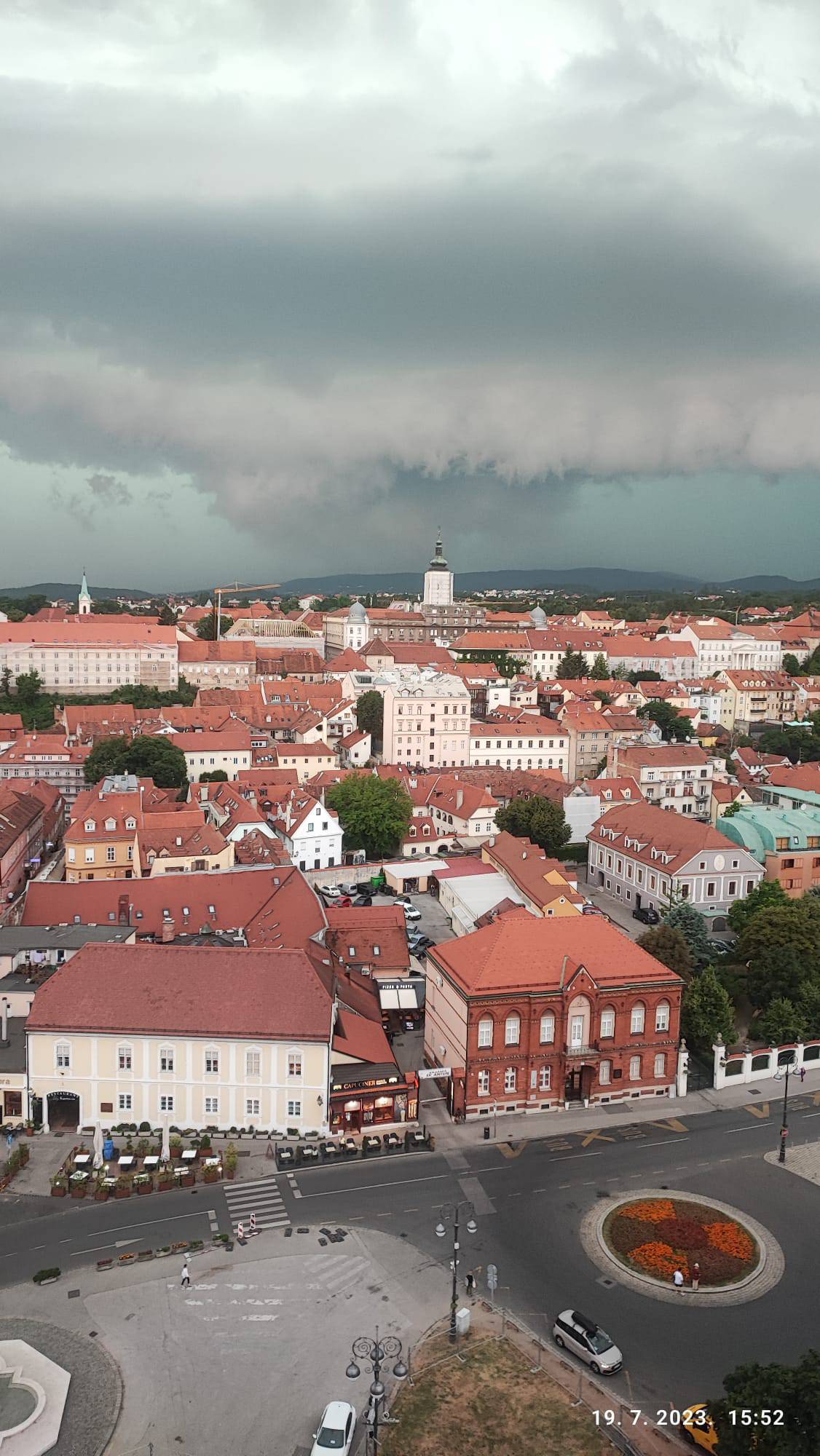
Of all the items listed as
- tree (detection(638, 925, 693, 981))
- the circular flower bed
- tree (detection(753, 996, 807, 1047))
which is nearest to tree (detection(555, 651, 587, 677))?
tree (detection(638, 925, 693, 981))

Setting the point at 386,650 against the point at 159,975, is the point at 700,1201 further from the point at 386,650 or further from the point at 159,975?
the point at 386,650

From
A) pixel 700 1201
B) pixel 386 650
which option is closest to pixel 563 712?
pixel 386 650

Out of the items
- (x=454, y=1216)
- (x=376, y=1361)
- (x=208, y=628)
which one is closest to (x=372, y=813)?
(x=454, y=1216)

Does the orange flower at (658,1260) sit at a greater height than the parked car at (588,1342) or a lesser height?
lesser

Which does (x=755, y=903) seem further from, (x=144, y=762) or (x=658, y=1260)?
(x=144, y=762)

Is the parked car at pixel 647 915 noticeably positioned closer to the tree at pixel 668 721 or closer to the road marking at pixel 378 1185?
the road marking at pixel 378 1185

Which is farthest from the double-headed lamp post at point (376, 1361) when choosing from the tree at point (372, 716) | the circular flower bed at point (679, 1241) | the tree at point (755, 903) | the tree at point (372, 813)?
the tree at point (372, 716)
